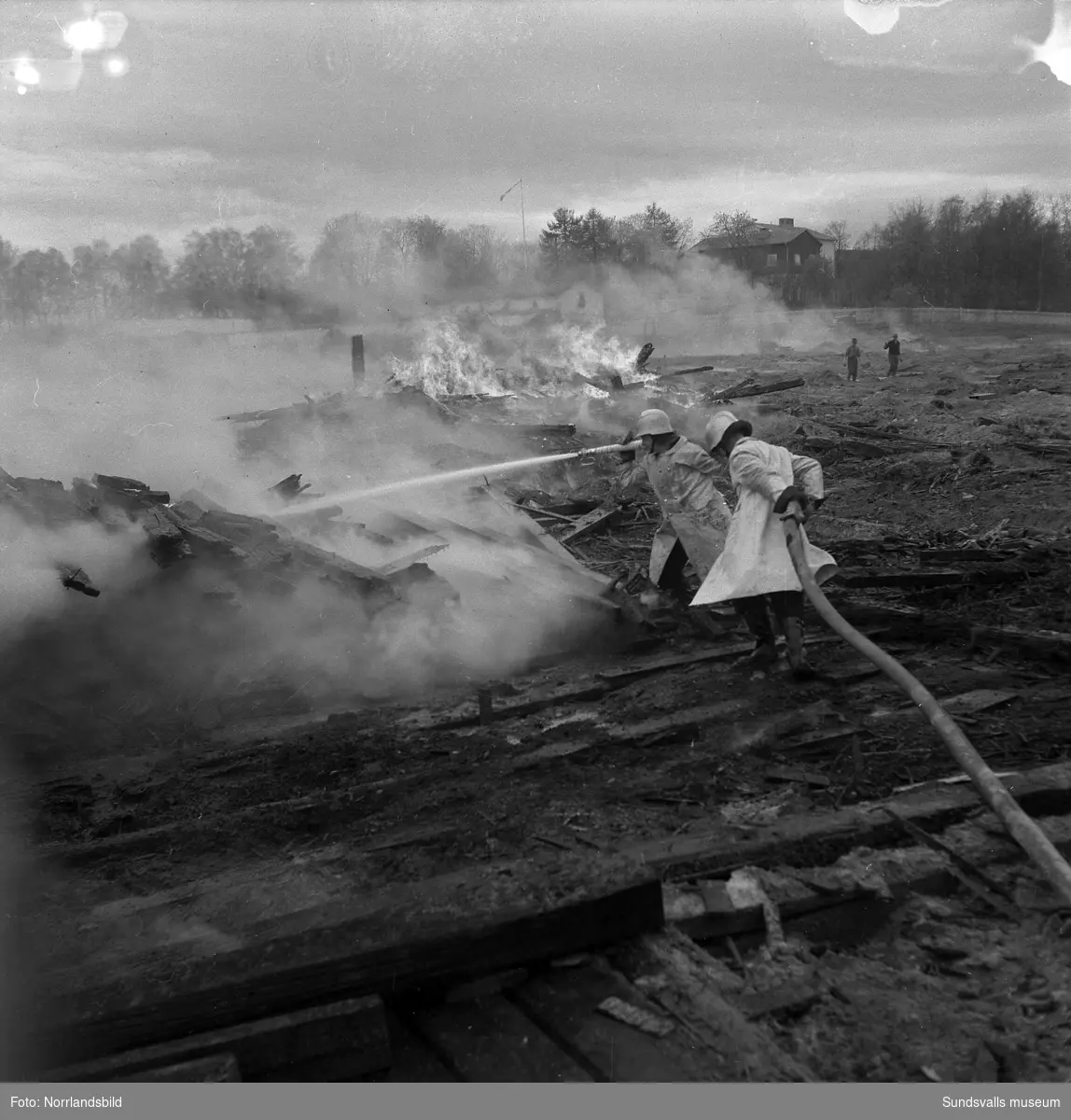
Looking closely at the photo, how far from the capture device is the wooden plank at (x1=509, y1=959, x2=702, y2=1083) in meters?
2.66

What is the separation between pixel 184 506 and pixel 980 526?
364 inches

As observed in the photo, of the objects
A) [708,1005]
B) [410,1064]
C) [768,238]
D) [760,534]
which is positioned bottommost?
[410,1064]

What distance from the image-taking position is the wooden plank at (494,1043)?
2707mm

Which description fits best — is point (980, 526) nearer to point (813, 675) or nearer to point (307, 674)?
point (813, 675)

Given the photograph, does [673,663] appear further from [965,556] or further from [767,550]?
[965,556]

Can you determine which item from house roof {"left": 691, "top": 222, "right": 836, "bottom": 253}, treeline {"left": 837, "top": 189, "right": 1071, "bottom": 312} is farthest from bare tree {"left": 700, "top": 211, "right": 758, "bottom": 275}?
treeline {"left": 837, "top": 189, "right": 1071, "bottom": 312}

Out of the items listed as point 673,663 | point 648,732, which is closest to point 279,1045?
point 648,732

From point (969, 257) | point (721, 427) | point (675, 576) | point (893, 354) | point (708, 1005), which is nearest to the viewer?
point (708, 1005)

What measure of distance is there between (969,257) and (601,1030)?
52.1 metres

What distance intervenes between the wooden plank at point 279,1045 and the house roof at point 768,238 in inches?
1923

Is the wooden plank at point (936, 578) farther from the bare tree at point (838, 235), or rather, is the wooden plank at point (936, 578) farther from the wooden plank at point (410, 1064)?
the bare tree at point (838, 235)

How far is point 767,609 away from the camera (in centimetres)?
623

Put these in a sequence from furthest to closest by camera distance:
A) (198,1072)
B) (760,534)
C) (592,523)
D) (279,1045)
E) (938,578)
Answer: (592,523), (938,578), (760,534), (279,1045), (198,1072)

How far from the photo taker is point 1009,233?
142 feet
